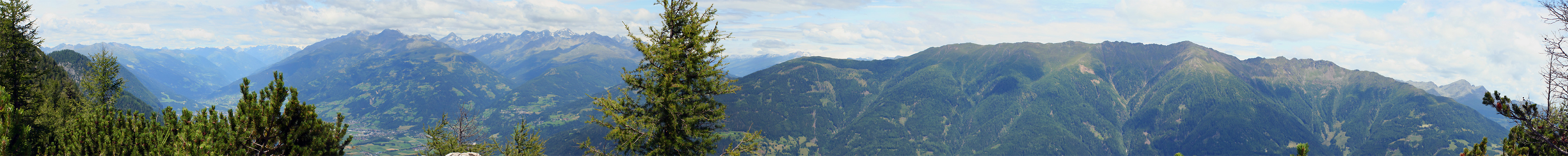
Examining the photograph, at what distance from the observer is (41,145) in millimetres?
17891

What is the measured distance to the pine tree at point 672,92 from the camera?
877 inches

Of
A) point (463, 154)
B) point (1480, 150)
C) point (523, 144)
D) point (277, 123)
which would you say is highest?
point (277, 123)

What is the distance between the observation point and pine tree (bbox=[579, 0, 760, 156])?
22266 millimetres

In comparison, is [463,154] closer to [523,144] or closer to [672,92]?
[672,92]

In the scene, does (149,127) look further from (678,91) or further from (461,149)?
(461,149)

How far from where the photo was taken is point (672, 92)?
22.7 metres

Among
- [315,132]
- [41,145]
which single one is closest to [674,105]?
[315,132]

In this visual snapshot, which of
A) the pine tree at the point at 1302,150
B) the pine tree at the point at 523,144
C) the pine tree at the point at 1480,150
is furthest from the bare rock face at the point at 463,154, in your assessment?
the pine tree at the point at 1480,150

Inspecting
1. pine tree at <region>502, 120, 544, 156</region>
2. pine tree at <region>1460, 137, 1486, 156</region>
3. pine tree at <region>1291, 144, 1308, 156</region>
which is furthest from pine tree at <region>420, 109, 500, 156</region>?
pine tree at <region>1460, 137, 1486, 156</region>

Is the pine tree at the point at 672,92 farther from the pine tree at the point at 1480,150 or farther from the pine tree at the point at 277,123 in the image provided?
the pine tree at the point at 1480,150

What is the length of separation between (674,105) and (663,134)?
174 cm

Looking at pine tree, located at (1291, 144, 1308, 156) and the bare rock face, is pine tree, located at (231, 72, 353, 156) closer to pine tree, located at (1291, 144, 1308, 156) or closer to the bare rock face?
the bare rock face

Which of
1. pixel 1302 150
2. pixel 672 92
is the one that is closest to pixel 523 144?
pixel 672 92

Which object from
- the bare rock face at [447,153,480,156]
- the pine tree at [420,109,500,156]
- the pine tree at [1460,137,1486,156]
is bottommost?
the pine tree at [420,109,500,156]
